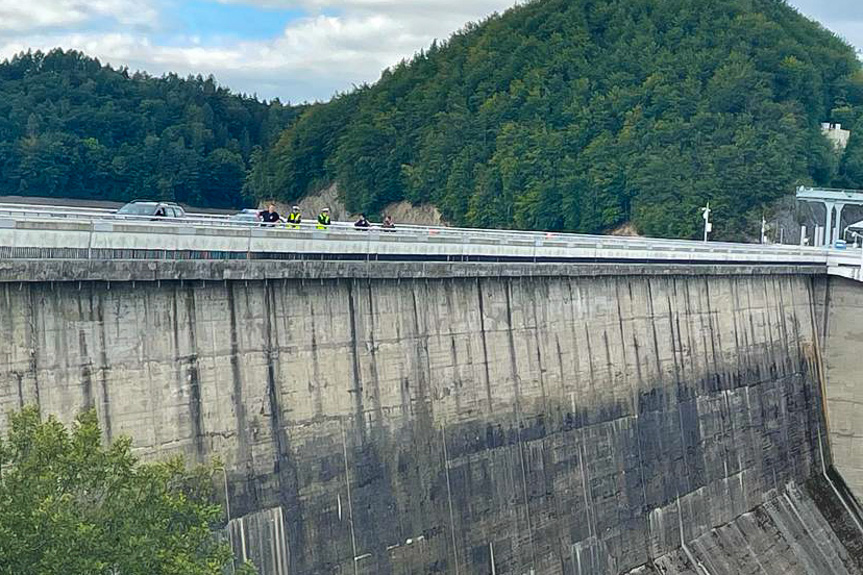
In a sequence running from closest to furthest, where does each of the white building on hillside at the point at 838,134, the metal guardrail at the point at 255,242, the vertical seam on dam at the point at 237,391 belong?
the metal guardrail at the point at 255,242 < the vertical seam on dam at the point at 237,391 < the white building on hillside at the point at 838,134

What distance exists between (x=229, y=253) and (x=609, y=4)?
3477 inches

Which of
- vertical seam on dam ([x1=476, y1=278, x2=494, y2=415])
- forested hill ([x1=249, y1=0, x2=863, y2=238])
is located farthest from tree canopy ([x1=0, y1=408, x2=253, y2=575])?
forested hill ([x1=249, y1=0, x2=863, y2=238])

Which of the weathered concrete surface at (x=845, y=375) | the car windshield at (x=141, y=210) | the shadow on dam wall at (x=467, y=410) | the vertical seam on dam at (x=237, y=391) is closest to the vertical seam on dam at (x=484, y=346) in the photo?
the shadow on dam wall at (x=467, y=410)

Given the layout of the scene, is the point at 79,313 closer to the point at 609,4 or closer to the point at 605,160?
the point at 605,160

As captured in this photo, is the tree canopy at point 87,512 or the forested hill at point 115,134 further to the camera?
the forested hill at point 115,134

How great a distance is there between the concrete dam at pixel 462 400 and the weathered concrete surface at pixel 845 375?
25cm

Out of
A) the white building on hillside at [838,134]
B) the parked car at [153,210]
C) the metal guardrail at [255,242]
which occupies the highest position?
the white building on hillside at [838,134]

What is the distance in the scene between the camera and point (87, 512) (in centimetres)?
1923

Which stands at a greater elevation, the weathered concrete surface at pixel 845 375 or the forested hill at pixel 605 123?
the forested hill at pixel 605 123

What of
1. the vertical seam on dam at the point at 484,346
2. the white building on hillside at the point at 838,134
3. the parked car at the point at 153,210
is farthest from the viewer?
the white building on hillside at the point at 838,134

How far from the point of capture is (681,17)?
103438mm

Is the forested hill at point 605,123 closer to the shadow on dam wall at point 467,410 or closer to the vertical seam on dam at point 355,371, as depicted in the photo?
the shadow on dam wall at point 467,410

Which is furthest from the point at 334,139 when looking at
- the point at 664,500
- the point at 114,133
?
the point at 664,500

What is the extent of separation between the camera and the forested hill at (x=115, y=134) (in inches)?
5022
